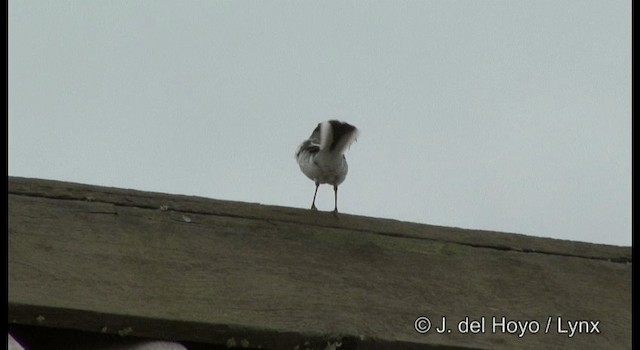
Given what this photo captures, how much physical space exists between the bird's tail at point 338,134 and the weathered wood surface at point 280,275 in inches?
65.0

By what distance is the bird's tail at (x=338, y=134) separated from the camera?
4.49 meters

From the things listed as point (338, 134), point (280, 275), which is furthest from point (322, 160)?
point (280, 275)

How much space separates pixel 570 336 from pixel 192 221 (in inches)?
32.3

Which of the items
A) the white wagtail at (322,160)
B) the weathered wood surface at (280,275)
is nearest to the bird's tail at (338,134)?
the white wagtail at (322,160)

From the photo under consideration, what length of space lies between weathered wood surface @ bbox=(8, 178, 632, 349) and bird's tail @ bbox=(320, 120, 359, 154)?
5.41 feet

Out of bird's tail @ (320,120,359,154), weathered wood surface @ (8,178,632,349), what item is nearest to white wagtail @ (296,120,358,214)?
bird's tail @ (320,120,359,154)

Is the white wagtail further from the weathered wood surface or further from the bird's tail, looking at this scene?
the weathered wood surface

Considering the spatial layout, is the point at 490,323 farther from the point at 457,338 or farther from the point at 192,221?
the point at 192,221

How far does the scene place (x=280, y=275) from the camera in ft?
8.32

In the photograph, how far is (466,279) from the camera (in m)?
2.67

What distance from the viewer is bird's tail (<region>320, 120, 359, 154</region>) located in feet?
14.7

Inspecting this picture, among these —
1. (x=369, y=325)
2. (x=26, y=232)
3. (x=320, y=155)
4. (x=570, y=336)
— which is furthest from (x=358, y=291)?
(x=320, y=155)

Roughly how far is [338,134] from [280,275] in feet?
6.96

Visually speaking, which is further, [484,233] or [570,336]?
[484,233]
